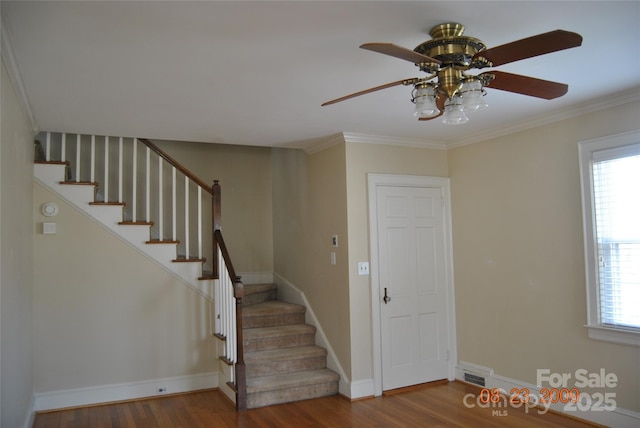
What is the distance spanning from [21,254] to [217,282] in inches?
71.8

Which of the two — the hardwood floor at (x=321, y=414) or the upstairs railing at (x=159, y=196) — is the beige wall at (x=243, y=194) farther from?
the hardwood floor at (x=321, y=414)

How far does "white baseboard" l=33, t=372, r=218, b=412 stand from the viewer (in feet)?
13.8

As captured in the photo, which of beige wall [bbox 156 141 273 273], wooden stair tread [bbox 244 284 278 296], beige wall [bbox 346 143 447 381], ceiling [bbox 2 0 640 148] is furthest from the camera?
beige wall [bbox 156 141 273 273]

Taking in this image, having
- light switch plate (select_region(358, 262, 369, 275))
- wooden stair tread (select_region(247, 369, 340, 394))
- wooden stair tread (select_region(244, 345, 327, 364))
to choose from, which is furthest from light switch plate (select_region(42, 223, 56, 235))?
light switch plate (select_region(358, 262, 369, 275))

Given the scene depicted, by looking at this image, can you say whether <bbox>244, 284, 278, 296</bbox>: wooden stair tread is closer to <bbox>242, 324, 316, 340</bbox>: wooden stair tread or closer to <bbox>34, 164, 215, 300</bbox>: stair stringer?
<bbox>242, 324, 316, 340</bbox>: wooden stair tread

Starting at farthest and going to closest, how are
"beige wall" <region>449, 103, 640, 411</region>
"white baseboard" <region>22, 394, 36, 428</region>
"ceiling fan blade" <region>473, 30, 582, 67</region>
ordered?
"beige wall" <region>449, 103, 640, 411</region> → "white baseboard" <region>22, 394, 36, 428</region> → "ceiling fan blade" <region>473, 30, 582, 67</region>

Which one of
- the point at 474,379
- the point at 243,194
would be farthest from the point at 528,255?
the point at 243,194

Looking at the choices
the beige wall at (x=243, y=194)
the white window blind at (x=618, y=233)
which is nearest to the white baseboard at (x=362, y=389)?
the white window blind at (x=618, y=233)

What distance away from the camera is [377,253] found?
4574 millimetres

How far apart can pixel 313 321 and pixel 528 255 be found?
88.4 inches

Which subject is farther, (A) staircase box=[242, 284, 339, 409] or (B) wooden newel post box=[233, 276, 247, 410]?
(A) staircase box=[242, 284, 339, 409]

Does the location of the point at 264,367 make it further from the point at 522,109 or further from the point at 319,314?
the point at 522,109

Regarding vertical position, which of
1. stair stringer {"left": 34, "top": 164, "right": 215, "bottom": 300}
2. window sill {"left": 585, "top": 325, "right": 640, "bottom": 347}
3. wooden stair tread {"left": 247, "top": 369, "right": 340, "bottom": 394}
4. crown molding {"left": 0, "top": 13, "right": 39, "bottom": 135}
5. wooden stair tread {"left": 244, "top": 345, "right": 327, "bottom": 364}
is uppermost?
crown molding {"left": 0, "top": 13, "right": 39, "bottom": 135}

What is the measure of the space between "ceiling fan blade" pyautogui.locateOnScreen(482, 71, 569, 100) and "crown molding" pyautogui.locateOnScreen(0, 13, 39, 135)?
7.52 feet
